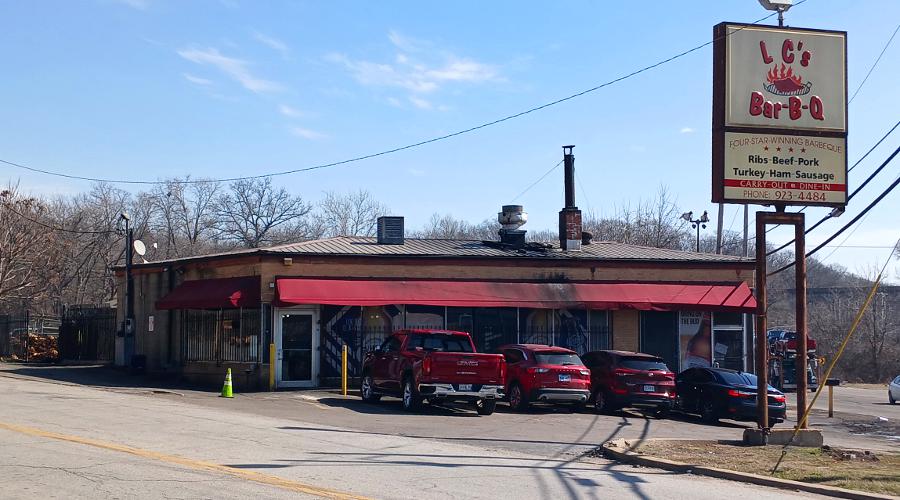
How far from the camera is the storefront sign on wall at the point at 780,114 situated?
1784cm

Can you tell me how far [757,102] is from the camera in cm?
1795

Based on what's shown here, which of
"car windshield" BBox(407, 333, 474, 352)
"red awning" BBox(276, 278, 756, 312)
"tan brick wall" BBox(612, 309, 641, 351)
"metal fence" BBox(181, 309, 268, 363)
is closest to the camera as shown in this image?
"car windshield" BBox(407, 333, 474, 352)

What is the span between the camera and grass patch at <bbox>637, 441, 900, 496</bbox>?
42.0 feet

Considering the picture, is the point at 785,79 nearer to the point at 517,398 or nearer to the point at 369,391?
the point at 517,398

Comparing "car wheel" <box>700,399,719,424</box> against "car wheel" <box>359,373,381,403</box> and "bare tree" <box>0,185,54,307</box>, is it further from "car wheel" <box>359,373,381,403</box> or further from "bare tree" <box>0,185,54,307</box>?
→ "bare tree" <box>0,185,54,307</box>

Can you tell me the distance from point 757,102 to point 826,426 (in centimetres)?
1136

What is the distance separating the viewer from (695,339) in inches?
1246

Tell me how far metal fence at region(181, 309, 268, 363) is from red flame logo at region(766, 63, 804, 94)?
16.2 meters

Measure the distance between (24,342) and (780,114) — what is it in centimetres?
3473

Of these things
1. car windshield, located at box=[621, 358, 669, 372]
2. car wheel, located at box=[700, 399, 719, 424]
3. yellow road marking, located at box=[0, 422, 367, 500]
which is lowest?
car wheel, located at box=[700, 399, 719, 424]

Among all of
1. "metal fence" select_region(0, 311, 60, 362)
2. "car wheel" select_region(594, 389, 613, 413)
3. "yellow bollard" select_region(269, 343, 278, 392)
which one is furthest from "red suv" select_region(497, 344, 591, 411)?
"metal fence" select_region(0, 311, 60, 362)

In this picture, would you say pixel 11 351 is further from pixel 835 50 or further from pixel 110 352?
pixel 835 50

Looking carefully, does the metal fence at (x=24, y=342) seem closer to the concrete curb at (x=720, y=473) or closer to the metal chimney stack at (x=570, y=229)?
the metal chimney stack at (x=570, y=229)

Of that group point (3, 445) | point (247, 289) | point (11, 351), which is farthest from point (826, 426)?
point (11, 351)
